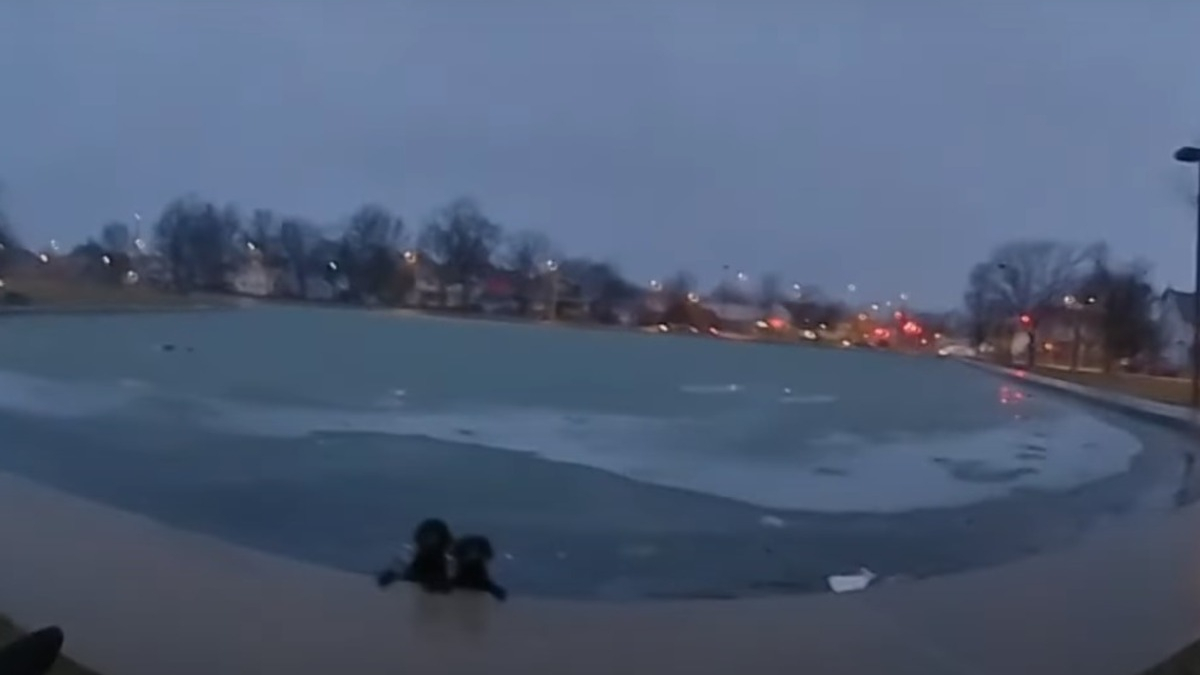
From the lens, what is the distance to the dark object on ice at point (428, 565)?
10.0 metres

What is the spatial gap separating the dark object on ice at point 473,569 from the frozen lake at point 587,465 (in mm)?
343

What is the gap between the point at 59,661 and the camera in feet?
21.8

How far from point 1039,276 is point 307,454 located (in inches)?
3508

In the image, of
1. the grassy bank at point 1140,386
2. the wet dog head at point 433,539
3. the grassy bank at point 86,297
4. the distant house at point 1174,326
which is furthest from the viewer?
the grassy bank at point 86,297

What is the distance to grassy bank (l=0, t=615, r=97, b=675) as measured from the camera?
21.3 feet

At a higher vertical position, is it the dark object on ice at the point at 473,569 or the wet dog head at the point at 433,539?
the wet dog head at the point at 433,539

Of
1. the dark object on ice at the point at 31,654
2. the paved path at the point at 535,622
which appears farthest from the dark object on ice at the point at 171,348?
the dark object on ice at the point at 31,654

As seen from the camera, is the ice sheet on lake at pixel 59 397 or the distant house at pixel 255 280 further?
the distant house at pixel 255 280

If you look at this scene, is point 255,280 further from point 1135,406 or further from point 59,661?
point 59,661

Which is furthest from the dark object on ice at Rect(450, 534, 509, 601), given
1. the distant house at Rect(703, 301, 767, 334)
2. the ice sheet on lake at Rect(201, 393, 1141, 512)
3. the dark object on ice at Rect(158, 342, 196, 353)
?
the distant house at Rect(703, 301, 767, 334)

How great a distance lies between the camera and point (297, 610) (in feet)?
29.2

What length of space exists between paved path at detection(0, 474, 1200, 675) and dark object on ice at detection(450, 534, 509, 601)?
12.5 inches

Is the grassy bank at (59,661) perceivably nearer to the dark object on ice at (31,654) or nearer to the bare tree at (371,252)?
the dark object on ice at (31,654)

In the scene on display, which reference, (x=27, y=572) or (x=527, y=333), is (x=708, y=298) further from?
(x=27, y=572)
